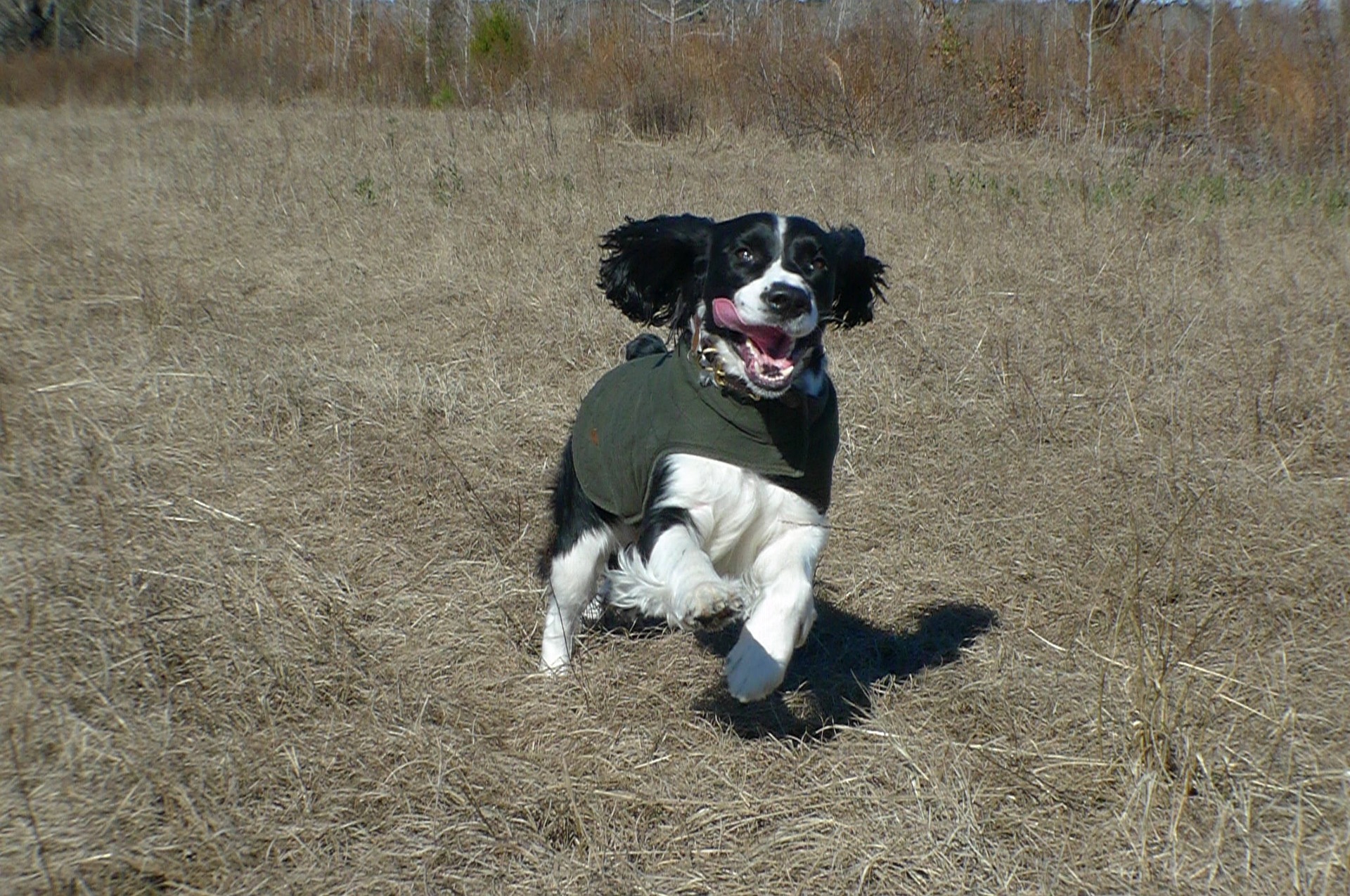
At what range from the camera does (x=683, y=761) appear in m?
2.82

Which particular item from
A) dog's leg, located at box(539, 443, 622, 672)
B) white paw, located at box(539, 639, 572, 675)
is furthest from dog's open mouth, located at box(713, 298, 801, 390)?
white paw, located at box(539, 639, 572, 675)

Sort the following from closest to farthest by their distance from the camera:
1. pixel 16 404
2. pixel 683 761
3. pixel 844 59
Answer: pixel 683 761, pixel 16 404, pixel 844 59

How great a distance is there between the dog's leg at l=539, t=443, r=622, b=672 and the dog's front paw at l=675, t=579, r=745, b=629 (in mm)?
716

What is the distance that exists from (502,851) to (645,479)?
975mm

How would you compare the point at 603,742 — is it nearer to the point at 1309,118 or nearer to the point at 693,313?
the point at 693,313

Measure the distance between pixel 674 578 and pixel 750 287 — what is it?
0.68 meters

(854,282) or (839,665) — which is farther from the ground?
(854,282)

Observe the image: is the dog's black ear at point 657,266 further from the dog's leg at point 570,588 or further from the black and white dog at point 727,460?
the dog's leg at point 570,588

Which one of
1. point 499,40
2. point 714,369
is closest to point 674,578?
point 714,369

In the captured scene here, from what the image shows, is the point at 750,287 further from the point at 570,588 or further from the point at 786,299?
the point at 570,588

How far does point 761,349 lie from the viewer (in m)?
2.94

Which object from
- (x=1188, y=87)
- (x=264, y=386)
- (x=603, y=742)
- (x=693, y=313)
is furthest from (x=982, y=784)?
(x=1188, y=87)

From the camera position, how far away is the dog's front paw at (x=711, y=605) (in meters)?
2.61

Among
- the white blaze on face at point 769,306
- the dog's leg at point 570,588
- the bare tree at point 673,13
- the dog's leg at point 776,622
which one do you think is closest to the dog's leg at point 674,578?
the dog's leg at point 776,622
